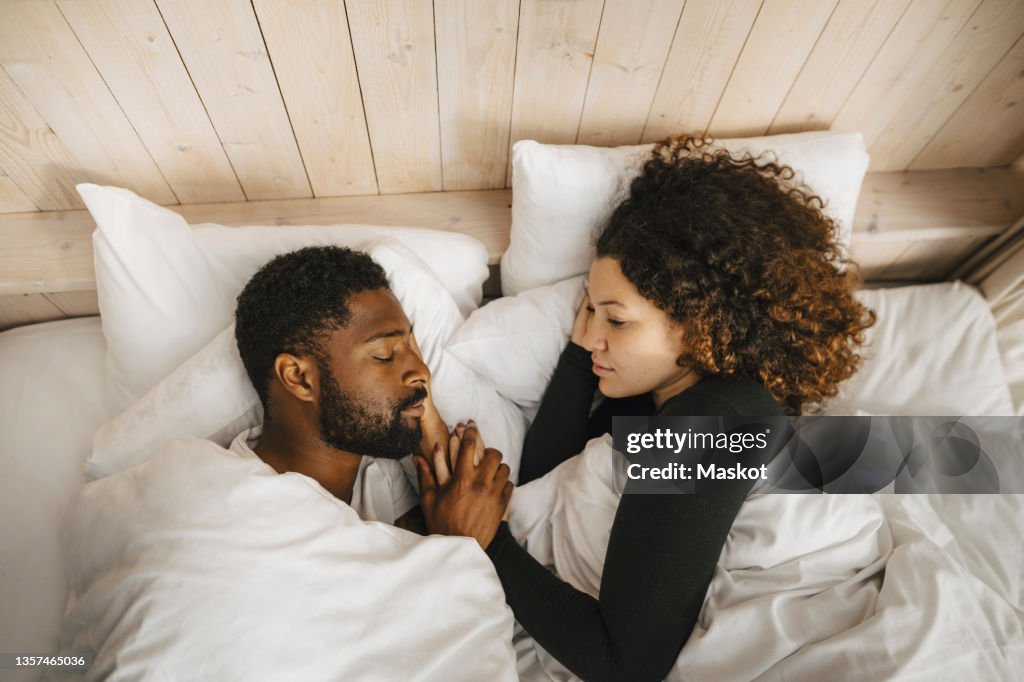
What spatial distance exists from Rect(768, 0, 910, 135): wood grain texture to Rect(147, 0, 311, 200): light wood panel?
4.03 feet

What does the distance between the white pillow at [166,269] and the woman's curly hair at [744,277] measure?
52 centimetres

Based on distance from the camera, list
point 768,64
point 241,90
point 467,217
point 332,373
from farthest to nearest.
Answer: point 467,217, point 768,64, point 241,90, point 332,373

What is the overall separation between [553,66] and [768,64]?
514mm

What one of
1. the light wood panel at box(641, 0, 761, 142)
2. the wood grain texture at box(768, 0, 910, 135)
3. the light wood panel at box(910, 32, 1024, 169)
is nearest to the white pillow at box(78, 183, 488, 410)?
the light wood panel at box(641, 0, 761, 142)

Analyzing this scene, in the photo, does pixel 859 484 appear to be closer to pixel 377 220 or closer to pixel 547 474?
pixel 547 474

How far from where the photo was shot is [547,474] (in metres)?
1.34

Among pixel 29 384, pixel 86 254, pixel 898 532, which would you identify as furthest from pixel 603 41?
pixel 29 384

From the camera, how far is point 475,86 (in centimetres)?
135

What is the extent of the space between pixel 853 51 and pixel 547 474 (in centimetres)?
122

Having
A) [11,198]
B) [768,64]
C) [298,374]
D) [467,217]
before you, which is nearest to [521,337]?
[467,217]

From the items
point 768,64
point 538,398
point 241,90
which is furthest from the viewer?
point 538,398

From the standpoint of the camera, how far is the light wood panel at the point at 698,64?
1263 millimetres

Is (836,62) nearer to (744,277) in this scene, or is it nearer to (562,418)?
(744,277)

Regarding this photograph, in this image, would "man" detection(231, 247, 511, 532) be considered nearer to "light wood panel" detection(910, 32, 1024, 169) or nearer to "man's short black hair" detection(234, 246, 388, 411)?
"man's short black hair" detection(234, 246, 388, 411)
